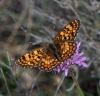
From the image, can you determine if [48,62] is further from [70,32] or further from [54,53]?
[70,32]

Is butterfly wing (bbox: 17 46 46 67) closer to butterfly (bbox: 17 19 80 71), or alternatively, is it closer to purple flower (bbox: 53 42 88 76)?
butterfly (bbox: 17 19 80 71)

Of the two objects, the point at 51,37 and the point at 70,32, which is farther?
the point at 51,37

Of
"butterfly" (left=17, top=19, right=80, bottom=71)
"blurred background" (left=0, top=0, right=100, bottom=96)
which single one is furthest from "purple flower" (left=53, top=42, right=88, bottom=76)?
"blurred background" (left=0, top=0, right=100, bottom=96)

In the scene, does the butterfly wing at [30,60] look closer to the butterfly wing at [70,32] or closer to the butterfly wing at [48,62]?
the butterfly wing at [48,62]

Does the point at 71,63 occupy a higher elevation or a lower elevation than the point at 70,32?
lower

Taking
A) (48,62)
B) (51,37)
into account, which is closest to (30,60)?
(48,62)

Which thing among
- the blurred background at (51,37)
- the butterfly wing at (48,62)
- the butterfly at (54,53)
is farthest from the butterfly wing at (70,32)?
the blurred background at (51,37)

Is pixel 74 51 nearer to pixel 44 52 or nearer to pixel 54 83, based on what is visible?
pixel 44 52
